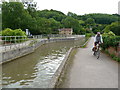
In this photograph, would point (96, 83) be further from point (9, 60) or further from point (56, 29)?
point (56, 29)

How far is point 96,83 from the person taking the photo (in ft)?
17.4

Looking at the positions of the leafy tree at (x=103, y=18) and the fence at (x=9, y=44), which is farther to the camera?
the leafy tree at (x=103, y=18)

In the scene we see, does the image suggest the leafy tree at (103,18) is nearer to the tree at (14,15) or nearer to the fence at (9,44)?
the tree at (14,15)

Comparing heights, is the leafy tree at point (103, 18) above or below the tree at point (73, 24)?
above

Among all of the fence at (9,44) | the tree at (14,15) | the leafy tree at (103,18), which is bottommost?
the fence at (9,44)

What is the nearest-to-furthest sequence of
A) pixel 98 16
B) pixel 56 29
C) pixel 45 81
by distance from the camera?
pixel 45 81 → pixel 56 29 → pixel 98 16

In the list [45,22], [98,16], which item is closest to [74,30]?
[45,22]

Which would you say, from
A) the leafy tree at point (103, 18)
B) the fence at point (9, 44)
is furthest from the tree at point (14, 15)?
the leafy tree at point (103, 18)

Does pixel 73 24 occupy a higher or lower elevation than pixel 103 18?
lower

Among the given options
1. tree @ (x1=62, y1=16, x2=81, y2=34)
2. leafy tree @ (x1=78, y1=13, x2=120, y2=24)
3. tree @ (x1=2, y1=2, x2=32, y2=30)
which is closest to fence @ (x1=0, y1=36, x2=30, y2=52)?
tree @ (x1=2, y1=2, x2=32, y2=30)

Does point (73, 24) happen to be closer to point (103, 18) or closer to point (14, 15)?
point (103, 18)

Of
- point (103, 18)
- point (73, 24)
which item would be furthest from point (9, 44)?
point (103, 18)

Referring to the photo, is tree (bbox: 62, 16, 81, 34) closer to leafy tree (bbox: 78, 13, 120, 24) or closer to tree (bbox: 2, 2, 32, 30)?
leafy tree (bbox: 78, 13, 120, 24)

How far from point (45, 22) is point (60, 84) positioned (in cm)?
5680
